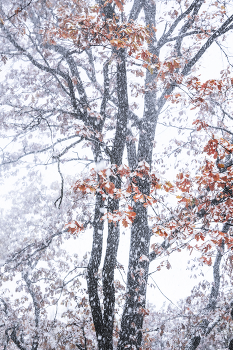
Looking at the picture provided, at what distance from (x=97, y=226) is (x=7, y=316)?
6.04 meters

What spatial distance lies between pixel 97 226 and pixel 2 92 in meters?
6.17

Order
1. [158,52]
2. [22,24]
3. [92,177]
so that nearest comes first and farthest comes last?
[92,177] < [22,24] < [158,52]

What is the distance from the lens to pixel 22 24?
4355 mm

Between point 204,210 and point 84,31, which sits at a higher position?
point 84,31

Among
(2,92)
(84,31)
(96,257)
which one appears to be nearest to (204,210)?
(96,257)

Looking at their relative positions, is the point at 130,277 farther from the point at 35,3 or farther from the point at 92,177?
the point at 35,3

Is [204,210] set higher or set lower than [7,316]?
higher

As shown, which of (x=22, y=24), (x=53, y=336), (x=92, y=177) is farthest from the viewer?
(x=53, y=336)

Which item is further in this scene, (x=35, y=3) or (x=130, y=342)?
(x=35, y=3)

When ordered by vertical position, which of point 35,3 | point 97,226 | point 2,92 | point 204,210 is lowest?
point 97,226

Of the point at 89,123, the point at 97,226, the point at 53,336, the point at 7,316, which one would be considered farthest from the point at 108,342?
the point at 7,316

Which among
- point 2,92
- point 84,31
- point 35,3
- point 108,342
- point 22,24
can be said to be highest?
point 2,92

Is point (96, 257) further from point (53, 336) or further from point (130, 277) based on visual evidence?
point (53, 336)

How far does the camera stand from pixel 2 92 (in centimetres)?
785
